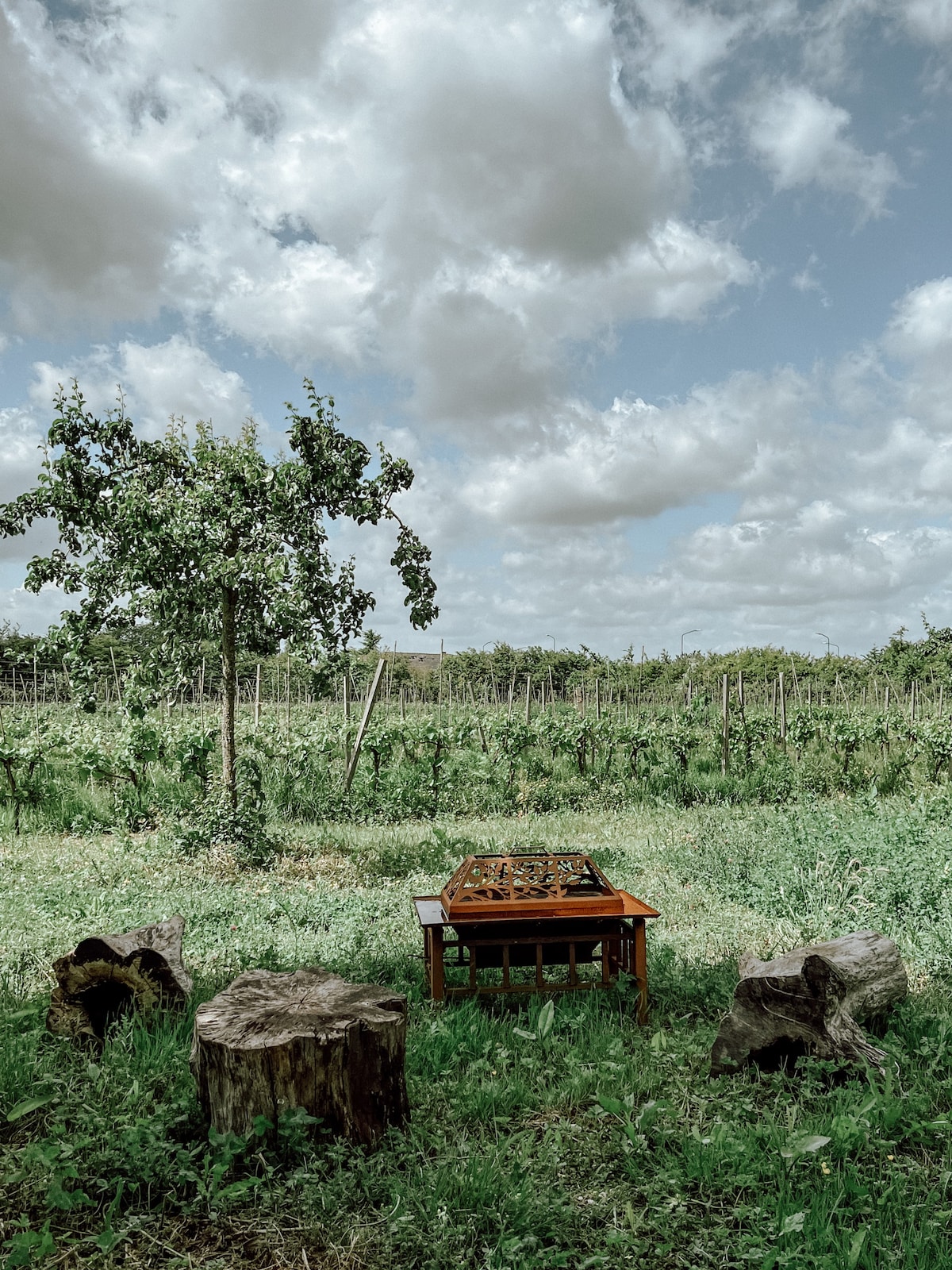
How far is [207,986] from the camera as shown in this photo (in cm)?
461

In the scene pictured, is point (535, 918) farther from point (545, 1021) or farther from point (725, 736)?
point (725, 736)

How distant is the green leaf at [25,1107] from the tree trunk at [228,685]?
542 centimetres

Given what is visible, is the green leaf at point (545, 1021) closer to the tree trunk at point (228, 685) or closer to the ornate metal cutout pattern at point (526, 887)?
the ornate metal cutout pattern at point (526, 887)

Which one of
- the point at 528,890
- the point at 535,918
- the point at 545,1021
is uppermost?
the point at 528,890

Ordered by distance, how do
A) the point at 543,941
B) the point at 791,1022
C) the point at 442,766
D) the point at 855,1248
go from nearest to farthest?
the point at 855,1248 → the point at 791,1022 → the point at 543,941 → the point at 442,766

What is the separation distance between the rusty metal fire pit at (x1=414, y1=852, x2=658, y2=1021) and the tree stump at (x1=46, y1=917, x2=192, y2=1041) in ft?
4.12

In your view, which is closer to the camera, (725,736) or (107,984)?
(107,984)

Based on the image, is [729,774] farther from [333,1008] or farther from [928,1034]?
[333,1008]

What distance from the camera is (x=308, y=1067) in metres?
3.03

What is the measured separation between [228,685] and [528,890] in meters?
4.96

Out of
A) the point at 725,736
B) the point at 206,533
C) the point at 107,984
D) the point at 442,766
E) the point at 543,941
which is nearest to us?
the point at 107,984

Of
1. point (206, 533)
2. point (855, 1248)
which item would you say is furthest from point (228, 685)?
point (855, 1248)

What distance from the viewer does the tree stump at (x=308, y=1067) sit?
3.00 metres

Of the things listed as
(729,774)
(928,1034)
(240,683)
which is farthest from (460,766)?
(240,683)
